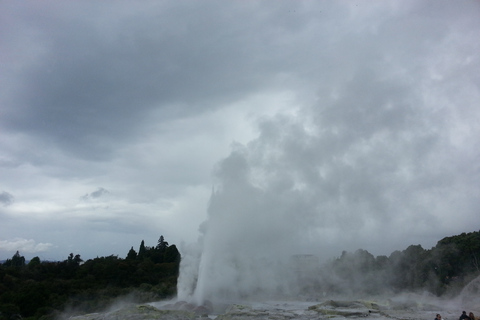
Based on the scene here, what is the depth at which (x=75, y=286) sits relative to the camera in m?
51.1

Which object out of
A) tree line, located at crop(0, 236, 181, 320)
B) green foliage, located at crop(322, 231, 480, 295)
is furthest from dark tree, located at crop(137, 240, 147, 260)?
green foliage, located at crop(322, 231, 480, 295)

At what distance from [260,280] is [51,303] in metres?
A: 29.1

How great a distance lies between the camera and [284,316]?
28.8m

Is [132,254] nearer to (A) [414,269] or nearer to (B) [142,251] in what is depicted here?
(B) [142,251]

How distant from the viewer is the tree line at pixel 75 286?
40.6m

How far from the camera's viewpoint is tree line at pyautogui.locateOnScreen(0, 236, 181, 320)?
40562mm

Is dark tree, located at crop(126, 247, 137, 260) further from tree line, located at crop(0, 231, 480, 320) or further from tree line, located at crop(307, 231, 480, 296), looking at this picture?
tree line, located at crop(307, 231, 480, 296)

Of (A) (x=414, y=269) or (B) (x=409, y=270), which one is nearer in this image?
(A) (x=414, y=269)

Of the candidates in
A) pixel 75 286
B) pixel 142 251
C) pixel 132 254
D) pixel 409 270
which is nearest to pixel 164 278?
pixel 75 286

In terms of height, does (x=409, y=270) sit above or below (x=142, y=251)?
below

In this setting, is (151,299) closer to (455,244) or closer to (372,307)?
(372,307)

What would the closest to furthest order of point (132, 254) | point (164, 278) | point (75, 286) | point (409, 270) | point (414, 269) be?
point (75, 286) → point (414, 269) → point (409, 270) → point (164, 278) → point (132, 254)

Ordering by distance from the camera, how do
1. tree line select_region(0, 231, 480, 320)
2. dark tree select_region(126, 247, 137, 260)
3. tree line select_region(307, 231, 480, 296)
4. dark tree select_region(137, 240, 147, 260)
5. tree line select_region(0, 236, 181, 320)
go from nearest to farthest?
tree line select_region(0, 236, 181, 320) → tree line select_region(0, 231, 480, 320) → tree line select_region(307, 231, 480, 296) → dark tree select_region(126, 247, 137, 260) → dark tree select_region(137, 240, 147, 260)

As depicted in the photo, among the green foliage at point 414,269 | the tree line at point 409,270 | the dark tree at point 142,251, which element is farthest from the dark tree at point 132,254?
the green foliage at point 414,269
